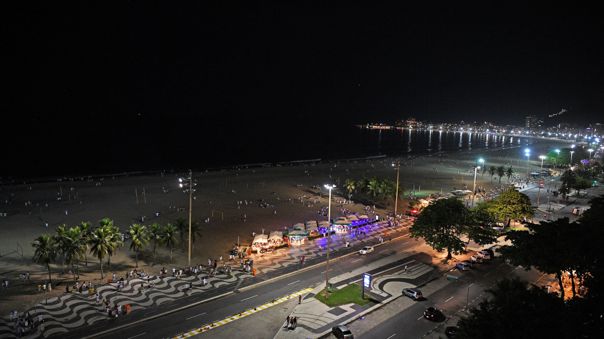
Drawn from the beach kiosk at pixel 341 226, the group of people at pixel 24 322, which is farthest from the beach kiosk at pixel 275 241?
the group of people at pixel 24 322

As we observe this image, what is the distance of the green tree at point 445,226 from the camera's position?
44938 mm

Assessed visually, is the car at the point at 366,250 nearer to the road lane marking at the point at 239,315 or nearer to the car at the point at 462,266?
the car at the point at 462,266

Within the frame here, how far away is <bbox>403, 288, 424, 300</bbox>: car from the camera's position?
35594mm

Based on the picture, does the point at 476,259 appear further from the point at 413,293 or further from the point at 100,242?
the point at 100,242

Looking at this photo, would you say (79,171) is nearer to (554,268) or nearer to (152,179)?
(152,179)

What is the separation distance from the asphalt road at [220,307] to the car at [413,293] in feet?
26.0

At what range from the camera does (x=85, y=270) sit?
44.5 m

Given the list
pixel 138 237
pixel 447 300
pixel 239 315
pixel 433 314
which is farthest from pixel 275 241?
pixel 433 314

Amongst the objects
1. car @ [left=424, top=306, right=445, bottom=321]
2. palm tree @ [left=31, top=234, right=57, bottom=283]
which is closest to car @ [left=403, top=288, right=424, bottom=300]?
car @ [left=424, top=306, right=445, bottom=321]

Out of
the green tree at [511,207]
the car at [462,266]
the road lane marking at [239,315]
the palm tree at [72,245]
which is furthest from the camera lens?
the green tree at [511,207]

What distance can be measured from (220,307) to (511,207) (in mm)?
41548

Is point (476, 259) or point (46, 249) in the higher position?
point (46, 249)

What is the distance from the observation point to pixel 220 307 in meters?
34.5

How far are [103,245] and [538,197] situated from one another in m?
75.5
